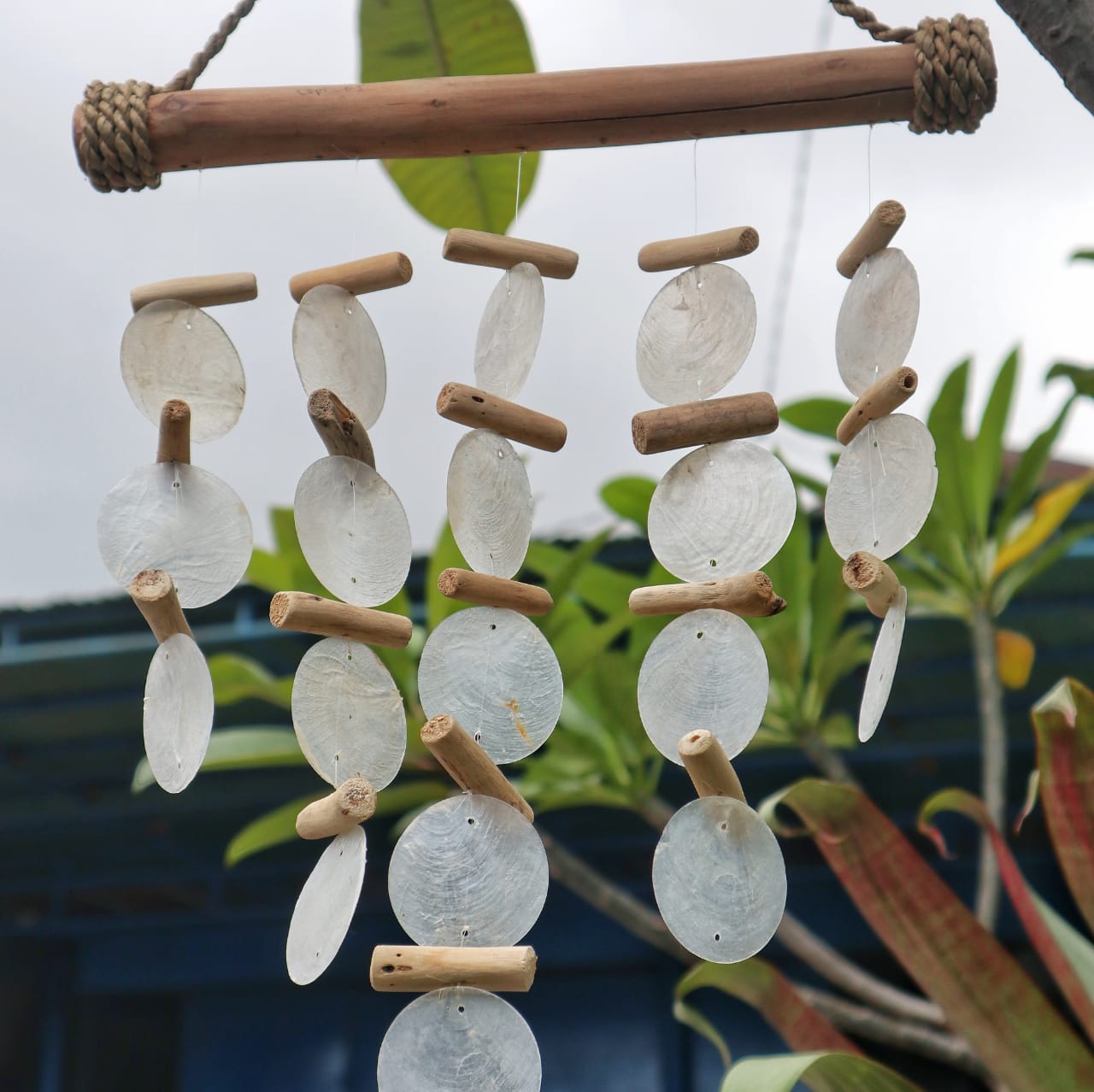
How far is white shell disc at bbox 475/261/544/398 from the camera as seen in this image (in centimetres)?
66

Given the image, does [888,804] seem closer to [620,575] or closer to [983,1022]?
[620,575]

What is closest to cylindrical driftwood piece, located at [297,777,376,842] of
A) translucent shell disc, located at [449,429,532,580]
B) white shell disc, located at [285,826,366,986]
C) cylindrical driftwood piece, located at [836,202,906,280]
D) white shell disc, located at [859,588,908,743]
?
white shell disc, located at [285,826,366,986]

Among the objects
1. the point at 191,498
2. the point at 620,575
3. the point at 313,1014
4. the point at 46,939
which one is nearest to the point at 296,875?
the point at 313,1014

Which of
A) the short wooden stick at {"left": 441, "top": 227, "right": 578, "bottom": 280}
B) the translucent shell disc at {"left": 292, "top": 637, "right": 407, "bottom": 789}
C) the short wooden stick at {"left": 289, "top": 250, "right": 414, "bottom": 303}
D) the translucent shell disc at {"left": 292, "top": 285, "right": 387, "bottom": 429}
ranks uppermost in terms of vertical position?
the short wooden stick at {"left": 441, "top": 227, "right": 578, "bottom": 280}

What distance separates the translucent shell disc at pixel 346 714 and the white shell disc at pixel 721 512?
16cm

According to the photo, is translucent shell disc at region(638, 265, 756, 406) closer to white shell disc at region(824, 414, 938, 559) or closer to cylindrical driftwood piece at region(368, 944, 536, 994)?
white shell disc at region(824, 414, 938, 559)

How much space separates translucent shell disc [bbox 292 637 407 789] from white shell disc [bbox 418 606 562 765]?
0.03m

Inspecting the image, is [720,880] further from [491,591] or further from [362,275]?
[362,275]

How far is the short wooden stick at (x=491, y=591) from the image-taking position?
59cm

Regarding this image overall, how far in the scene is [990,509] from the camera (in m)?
1.59

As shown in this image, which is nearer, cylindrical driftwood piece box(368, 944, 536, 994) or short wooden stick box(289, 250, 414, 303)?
cylindrical driftwood piece box(368, 944, 536, 994)

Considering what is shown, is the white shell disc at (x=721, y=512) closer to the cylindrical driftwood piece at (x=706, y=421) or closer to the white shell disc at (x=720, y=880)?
the cylindrical driftwood piece at (x=706, y=421)

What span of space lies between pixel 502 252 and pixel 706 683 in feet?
0.86

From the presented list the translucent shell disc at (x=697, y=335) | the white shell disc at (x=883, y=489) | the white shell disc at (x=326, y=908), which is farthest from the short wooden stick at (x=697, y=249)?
the white shell disc at (x=326, y=908)
